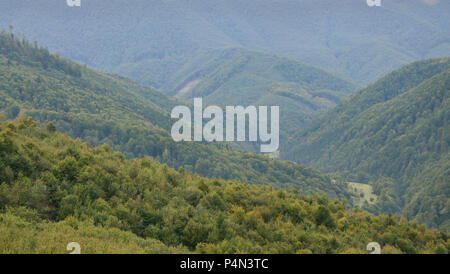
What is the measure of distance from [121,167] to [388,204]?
328 ft

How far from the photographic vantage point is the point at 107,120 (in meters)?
94.9

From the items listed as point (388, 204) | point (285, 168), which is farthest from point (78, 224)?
point (388, 204)

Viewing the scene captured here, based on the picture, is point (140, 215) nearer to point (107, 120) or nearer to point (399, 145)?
point (107, 120)

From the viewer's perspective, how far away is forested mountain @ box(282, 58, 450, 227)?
341 feet

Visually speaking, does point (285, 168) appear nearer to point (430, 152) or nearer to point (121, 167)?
point (430, 152)

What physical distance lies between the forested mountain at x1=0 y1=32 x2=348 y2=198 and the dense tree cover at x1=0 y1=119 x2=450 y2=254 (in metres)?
53.5

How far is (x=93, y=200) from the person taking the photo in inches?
757

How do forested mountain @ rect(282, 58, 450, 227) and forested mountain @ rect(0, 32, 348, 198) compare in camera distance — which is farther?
forested mountain @ rect(282, 58, 450, 227)

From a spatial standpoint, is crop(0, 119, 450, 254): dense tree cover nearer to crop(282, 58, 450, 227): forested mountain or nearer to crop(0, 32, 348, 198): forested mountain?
crop(0, 32, 348, 198): forested mountain

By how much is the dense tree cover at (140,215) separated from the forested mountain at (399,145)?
239ft

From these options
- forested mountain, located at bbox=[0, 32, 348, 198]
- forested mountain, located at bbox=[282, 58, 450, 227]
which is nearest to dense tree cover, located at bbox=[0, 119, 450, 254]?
forested mountain, located at bbox=[0, 32, 348, 198]

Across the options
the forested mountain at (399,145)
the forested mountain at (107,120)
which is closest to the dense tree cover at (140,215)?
the forested mountain at (107,120)

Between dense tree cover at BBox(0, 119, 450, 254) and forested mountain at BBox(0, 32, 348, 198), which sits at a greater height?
forested mountain at BBox(0, 32, 348, 198)

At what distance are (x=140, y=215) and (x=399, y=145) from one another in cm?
14362
